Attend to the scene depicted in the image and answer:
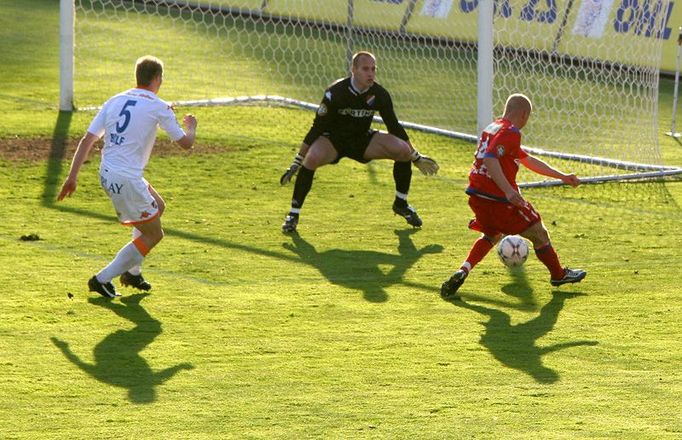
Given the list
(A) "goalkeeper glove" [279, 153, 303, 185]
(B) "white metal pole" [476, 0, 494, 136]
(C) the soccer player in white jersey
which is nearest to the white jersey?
(C) the soccer player in white jersey

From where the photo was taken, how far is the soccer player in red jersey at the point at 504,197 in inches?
375

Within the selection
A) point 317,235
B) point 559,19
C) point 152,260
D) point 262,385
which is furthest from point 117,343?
point 559,19

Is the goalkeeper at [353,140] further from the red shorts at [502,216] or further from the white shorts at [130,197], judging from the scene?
the white shorts at [130,197]

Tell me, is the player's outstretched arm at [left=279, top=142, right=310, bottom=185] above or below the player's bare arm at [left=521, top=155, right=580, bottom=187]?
below

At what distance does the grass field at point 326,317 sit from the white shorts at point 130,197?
581mm

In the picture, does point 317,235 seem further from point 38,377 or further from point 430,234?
point 38,377

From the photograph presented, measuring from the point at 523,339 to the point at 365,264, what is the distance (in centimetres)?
220

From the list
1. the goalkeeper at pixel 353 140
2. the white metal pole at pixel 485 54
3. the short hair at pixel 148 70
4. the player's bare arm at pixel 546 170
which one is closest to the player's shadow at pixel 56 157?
the goalkeeper at pixel 353 140

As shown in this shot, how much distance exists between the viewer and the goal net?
15.7 metres

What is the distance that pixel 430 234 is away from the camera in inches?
461

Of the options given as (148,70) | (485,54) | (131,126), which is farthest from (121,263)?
(485,54)

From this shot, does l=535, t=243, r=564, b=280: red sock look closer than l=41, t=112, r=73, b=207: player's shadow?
Yes

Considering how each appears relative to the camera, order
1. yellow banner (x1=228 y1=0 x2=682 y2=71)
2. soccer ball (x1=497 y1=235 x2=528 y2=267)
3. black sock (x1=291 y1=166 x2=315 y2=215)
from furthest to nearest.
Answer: yellow banner (x1=228 y1=0 x2=682 y2=71) < black sock (x1=291 y1=166 x2=315 y2=215) < soccer ball (x1=497 y1=235 x2=528 y2=267)

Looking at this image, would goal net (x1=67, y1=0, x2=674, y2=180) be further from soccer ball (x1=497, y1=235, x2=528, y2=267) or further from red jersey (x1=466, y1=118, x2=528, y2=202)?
red jersey (x1=466, y1=118, x2=528, y2=202)
